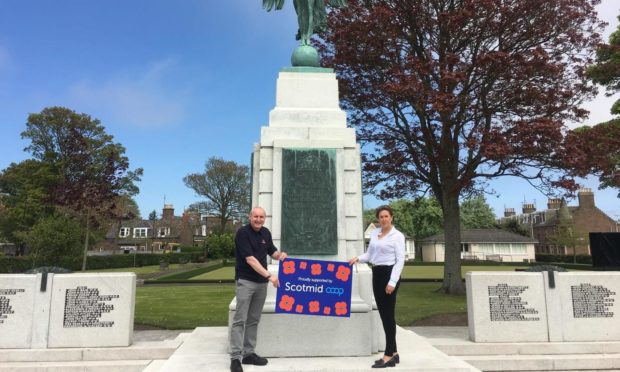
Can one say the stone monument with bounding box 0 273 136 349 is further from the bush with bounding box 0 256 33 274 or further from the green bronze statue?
the bush with bounding box 0 256 33 274

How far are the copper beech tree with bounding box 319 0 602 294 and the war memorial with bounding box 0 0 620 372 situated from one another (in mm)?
7004


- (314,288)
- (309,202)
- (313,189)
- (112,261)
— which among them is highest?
(313,189)

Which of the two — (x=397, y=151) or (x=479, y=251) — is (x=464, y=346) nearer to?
(x=397, y=151)

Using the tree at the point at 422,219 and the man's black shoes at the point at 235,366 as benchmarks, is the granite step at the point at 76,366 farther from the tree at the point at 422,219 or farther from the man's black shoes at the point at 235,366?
the tree at the point at 422,219

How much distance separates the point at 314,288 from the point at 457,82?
11505mm

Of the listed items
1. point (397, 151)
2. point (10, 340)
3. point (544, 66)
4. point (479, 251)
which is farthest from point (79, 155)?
point (479, 251)

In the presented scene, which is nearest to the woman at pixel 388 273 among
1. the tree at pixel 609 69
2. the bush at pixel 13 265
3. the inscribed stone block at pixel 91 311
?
the inscribed stone block at pixel 91 311

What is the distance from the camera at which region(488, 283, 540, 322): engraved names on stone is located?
26.0 feet

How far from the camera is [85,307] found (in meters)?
7.45

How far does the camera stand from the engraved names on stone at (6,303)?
23.7 ft

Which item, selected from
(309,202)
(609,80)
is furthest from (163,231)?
(309,202)

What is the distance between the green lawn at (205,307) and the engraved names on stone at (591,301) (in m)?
3.92

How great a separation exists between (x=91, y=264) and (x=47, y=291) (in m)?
39.0

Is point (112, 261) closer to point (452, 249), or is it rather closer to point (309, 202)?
point (452, 249)
